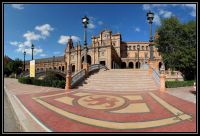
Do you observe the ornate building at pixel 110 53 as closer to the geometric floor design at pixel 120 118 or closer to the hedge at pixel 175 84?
the hedge at pixel 175 84

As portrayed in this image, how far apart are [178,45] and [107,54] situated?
26674 mm

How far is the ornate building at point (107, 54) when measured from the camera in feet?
176

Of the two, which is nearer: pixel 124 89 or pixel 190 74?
pixel 124 89

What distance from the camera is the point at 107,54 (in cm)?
5266

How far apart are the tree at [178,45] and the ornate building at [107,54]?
998 centimetres

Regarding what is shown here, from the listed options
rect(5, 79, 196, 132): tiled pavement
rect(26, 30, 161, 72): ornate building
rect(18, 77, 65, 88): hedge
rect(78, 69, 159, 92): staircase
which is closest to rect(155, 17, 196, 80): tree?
rect(78, 69, 159, 92): staircase

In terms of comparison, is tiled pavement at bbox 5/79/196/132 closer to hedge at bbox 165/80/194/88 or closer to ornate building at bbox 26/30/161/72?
hedge at bbox 165/80/194/88

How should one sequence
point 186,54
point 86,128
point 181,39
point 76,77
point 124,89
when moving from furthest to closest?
point 181,39 → point 186,54 → point 76,77 → point 124,89 → point 86,128

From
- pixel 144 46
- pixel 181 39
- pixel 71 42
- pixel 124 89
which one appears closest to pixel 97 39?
pixel 71 42

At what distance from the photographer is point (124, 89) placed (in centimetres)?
1571

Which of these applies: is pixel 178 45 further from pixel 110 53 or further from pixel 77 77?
pixel 110 53

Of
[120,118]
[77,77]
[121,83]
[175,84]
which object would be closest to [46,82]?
[77,77]

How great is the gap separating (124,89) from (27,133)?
1122 centimetres

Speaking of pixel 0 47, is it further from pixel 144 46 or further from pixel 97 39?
pixel 144 46
